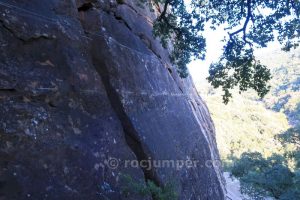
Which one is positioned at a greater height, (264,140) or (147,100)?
(147,100)

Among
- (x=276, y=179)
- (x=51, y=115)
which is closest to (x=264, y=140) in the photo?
(x=276, y=179)

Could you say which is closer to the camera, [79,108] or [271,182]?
[79,108]

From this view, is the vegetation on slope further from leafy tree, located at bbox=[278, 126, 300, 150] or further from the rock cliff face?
the rock cliff face

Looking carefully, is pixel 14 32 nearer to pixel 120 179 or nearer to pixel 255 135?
pixel 120 179

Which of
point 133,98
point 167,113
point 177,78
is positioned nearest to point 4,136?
point 133,98

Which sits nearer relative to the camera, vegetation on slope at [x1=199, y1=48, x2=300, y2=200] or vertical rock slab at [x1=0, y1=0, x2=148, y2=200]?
vertical rock slab at [x1=0, y1=0, x2=148, y2=200]

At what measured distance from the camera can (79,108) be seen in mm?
6008

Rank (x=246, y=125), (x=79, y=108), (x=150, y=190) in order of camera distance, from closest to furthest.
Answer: (x=150, y=190), (x=79, y=108), (x=246, y=125)

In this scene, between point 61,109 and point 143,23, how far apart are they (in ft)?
20.5

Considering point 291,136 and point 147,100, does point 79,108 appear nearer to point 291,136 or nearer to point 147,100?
point 147,100

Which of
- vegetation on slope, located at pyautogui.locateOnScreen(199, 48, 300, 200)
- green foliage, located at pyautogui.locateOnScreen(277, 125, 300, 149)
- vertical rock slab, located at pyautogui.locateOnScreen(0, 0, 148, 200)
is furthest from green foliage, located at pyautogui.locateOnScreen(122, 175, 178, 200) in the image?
green foliage, located at pyautogui.locateOnScreen(277, 125, 300, 149)

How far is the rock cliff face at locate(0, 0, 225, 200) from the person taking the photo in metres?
4.85

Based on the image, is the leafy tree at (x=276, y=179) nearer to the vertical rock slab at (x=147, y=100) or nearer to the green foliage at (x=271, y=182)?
the green foliage at (x=271, y=182)

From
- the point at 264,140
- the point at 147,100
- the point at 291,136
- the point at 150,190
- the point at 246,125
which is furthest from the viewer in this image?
the point at 246,125
